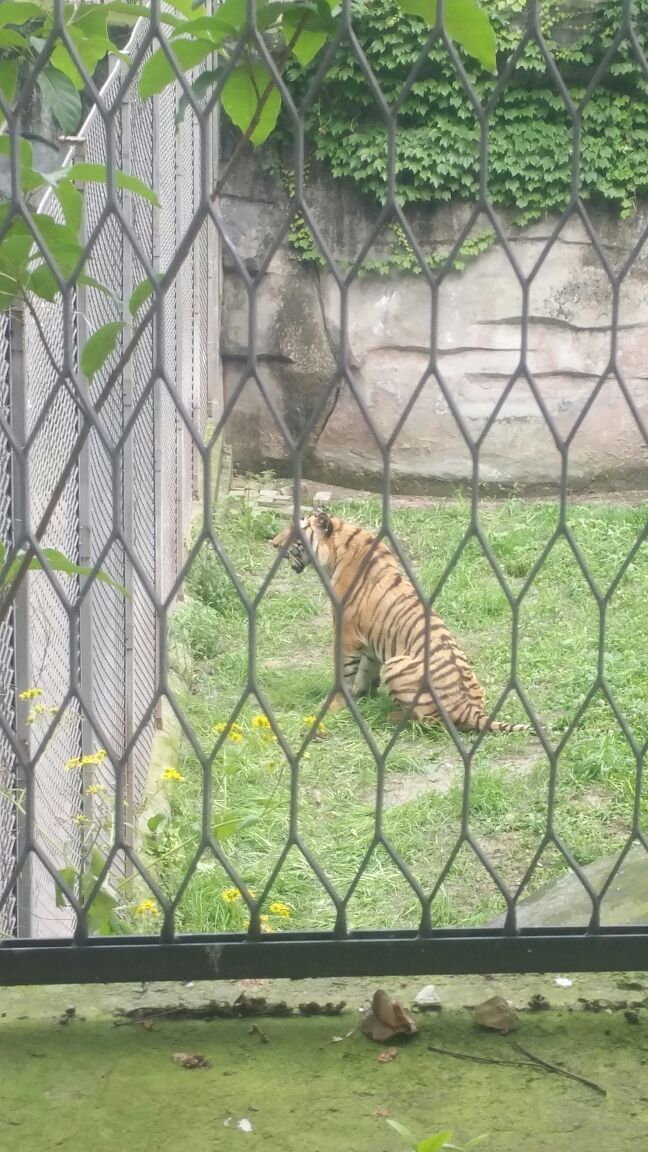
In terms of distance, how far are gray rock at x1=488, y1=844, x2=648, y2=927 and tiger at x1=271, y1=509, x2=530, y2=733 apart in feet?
6.91

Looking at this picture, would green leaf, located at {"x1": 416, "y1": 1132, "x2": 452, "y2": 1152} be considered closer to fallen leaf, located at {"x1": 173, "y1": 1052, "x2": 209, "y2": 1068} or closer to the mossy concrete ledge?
the mossy concrete ledge

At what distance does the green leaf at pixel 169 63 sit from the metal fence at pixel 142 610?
0.07 m

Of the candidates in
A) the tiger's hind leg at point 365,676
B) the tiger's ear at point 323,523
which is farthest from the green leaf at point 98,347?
the tiger's ear at point 323,523

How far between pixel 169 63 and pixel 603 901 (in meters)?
1.97

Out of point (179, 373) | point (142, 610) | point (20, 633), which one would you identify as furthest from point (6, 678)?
point (179, 373)

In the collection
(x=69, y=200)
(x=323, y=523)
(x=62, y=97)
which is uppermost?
(x=62, y=97)

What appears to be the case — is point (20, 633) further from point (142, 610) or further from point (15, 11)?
point (142, 610)

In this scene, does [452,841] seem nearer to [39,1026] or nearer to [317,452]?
[39,1026]

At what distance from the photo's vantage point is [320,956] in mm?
1645

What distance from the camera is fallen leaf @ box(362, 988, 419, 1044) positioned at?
1.63m

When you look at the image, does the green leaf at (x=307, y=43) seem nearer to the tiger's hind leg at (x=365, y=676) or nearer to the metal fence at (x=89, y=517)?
the metal fence at (x=89, y=517)

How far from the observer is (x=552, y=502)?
979 centimetres

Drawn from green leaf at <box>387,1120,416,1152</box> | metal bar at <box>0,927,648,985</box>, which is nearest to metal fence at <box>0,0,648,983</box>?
metal bar at <box>0,927,648,985</box>

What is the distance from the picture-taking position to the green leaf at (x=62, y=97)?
1.54 m
